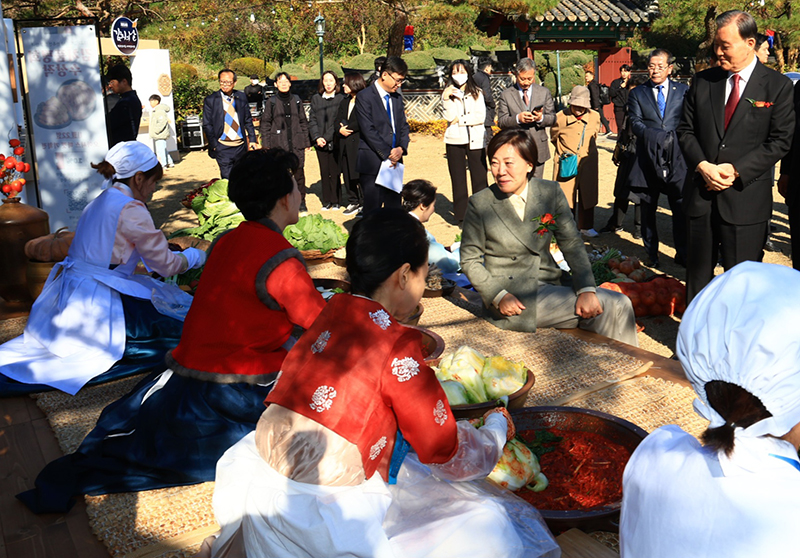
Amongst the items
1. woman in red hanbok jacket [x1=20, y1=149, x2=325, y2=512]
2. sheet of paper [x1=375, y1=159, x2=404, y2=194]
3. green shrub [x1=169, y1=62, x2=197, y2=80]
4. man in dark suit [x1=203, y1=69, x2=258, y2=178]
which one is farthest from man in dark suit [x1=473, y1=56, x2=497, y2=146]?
green shrub [x1=169, y1=62, x2=197, y2=80]

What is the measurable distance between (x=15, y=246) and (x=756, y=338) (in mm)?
5349

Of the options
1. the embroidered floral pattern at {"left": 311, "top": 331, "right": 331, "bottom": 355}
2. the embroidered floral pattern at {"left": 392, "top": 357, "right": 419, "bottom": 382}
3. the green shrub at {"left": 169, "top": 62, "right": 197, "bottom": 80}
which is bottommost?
the embroidered floral pattern at {"left": 392, "top": 357, "right": 419, "bottom": 382}

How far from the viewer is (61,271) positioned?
13.9ft

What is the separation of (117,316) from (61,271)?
1.63 feet

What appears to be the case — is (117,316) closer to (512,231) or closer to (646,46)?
(512,231)

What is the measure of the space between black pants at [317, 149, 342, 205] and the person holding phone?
6.60 ft

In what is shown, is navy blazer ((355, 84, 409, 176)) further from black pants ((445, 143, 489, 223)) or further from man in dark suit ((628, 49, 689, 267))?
man in dark suit ((628, 49, 689, 267))

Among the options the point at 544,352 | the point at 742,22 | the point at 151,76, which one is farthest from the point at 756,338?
the point at 151,76

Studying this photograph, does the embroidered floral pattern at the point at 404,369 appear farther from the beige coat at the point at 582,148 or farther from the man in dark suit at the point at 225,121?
the man in dark suit at the point at 225,121

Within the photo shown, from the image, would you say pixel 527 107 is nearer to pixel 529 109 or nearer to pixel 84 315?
pixel 529 109

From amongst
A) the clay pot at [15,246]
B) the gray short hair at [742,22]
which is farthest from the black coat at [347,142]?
the gray short hair at [742,22]

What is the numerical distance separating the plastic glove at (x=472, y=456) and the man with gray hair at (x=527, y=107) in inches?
243

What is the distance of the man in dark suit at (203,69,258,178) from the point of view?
29.2 feet

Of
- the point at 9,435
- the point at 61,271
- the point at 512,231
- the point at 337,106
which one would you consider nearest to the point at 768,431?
the point at 512,231
